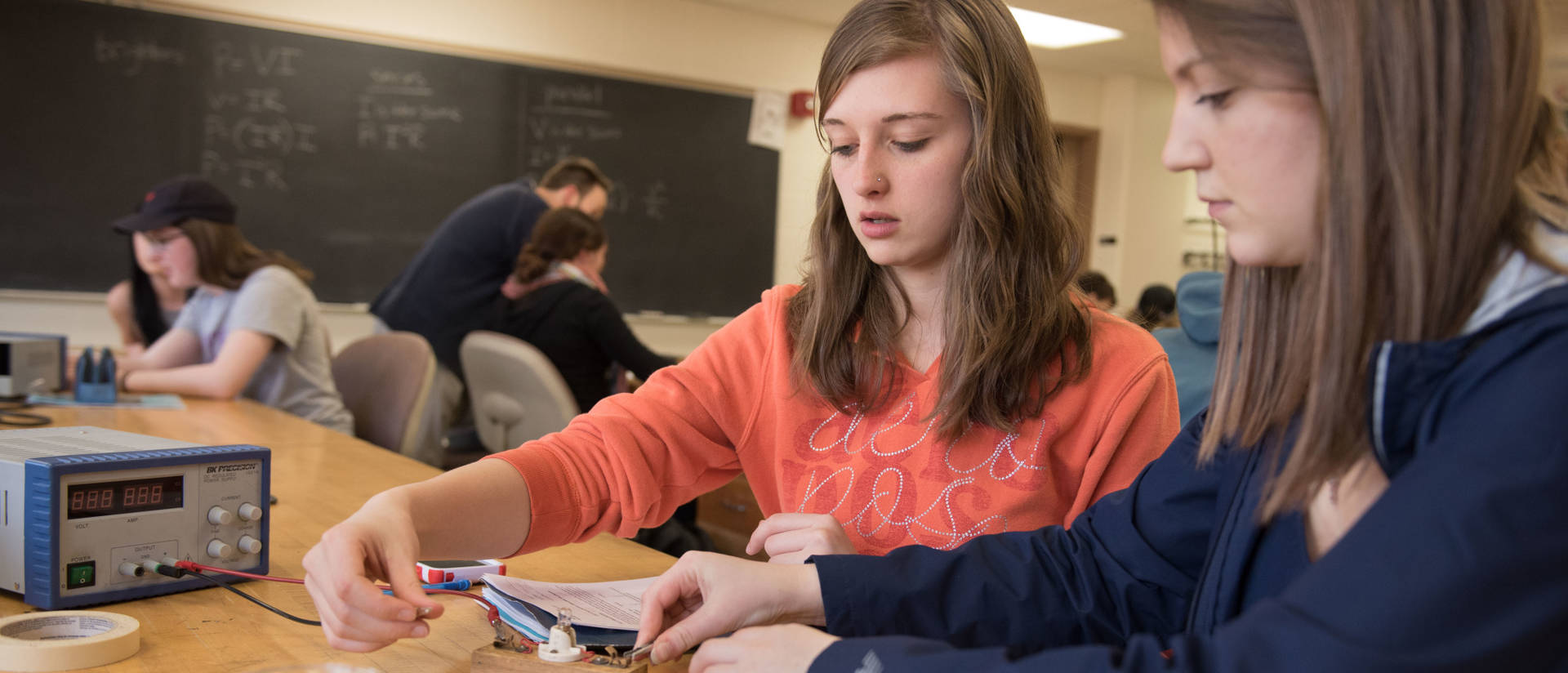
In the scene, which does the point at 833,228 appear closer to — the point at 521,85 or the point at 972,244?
the point at 972,244

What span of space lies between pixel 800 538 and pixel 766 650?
0.81 ft

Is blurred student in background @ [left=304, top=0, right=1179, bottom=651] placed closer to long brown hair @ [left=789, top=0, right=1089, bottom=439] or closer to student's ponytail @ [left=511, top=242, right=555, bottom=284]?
long brown hair @ [left=789, top=0, right=1089, bottom=439]

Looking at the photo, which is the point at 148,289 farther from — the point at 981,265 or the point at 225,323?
the point at 981,265

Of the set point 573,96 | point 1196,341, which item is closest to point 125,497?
point 1196,341

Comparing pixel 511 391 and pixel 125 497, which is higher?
pixel 125 497

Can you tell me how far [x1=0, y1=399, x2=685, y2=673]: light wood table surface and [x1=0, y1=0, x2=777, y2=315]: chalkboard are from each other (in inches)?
97.2

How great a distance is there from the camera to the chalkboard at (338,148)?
3.94 metres

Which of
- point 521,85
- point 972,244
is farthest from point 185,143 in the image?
point 972,244

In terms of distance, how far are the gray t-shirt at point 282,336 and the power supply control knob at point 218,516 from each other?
173 cm

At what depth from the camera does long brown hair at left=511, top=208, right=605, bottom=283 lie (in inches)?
130

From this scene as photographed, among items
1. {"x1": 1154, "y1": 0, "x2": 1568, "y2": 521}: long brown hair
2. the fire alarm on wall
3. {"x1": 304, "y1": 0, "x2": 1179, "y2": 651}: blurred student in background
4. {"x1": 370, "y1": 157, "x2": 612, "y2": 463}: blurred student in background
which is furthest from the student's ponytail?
{"x1": 1154, "y1": 0, "x2": 1568, "y2": 521}: long brown hair

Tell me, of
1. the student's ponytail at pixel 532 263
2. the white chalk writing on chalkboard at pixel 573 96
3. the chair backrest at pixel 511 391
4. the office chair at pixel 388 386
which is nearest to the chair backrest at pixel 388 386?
the office chair at pixel 388 386

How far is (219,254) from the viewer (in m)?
2.93

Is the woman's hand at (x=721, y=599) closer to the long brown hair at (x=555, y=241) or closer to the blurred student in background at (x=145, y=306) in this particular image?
the long brown hair at (x=555, y=241)
